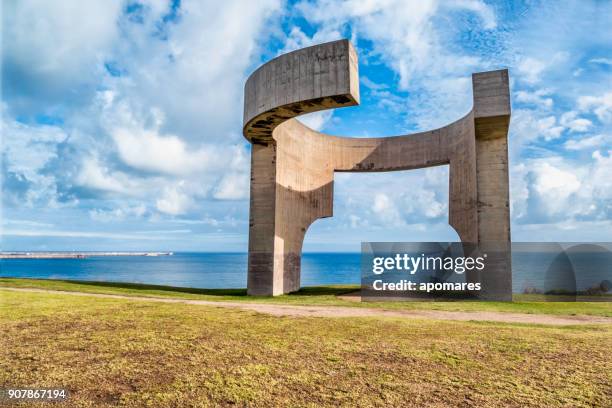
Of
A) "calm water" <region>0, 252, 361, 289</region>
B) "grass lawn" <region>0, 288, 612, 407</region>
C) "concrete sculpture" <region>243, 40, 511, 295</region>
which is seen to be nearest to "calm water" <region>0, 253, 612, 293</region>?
"calm water" <region>0, 252, 361, 289</region>

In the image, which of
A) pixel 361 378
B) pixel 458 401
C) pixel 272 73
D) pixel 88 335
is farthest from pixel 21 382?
pixel 272 73

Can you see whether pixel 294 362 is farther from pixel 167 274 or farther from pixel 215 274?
pixel 215 274

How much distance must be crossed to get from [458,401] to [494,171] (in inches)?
605

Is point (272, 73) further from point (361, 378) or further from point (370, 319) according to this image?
point (361, 378)

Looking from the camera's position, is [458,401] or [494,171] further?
[494,171]

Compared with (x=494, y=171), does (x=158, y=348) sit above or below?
below

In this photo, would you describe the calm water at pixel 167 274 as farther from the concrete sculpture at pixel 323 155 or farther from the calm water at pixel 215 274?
the concrete sculpture at pixel 323 155

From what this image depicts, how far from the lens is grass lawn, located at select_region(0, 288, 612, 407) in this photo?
4492 millimetres

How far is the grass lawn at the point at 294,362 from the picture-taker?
177 inches

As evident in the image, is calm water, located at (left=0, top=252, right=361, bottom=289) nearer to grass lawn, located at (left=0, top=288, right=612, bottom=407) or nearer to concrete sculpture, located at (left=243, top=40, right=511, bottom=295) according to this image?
concrete sculpture, located at (left=243, top=40, right=511, bottom=295)

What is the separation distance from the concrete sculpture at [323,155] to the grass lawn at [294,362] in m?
8.02

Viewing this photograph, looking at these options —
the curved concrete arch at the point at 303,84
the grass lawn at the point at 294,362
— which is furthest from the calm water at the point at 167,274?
the grass lawn at the point at 294,362

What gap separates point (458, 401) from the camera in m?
4.43

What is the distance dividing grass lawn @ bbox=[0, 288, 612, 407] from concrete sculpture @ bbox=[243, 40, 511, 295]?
26.3 feet
